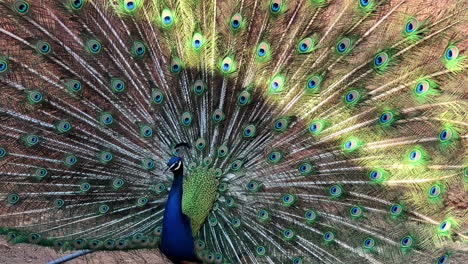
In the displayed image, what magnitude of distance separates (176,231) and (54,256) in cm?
122

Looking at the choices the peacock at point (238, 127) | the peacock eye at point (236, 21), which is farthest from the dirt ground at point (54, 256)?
the peacock eye at point (236, 21)

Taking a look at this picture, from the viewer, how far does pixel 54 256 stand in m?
3.76

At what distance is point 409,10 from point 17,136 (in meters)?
2.40

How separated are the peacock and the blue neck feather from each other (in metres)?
0.01

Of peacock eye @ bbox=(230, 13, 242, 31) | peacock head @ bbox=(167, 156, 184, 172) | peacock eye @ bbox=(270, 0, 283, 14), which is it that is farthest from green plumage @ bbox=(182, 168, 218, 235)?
peacock eye @ bbox=(270, 0, 283, 14)

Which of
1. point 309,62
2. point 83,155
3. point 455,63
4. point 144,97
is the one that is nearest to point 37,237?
point 83,155

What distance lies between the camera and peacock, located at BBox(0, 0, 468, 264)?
2.95 m

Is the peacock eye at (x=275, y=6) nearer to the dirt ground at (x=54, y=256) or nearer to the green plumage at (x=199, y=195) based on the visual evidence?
the green plumage at (x=199, y=195)

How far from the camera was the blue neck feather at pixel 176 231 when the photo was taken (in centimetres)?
305

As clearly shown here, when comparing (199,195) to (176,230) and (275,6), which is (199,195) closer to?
(176,230)

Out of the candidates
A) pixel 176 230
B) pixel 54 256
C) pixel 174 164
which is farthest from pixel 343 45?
pixel 54 256

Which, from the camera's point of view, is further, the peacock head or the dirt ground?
the dirt ground

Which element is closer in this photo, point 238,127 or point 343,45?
point 343,45

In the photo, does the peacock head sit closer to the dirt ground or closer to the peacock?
the peacock
